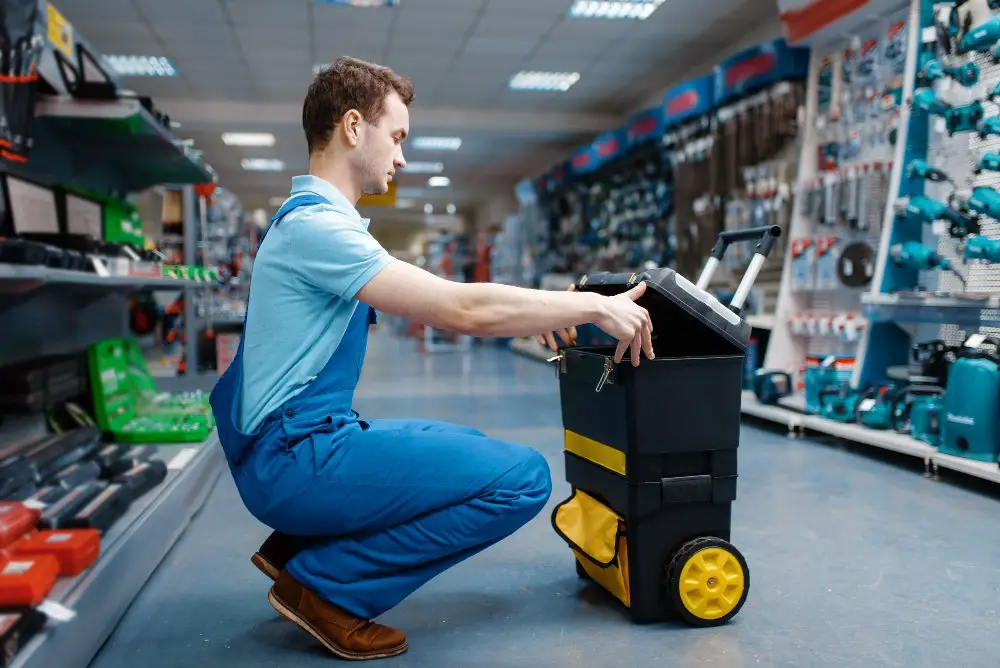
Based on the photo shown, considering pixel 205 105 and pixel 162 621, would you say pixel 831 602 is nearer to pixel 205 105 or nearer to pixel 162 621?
pixel 162 621

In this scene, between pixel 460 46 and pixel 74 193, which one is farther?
Result: pixel 460 46

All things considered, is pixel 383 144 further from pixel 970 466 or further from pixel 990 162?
pixel 990 162

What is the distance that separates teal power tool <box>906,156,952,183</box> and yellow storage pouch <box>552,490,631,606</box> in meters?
3.12

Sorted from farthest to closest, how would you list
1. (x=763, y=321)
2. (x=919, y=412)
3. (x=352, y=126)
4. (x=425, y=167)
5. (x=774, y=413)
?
(x=425, y=167), (x=763, y=321), (x=774, y=413), (x=919, y=412), (x=352, y=126)

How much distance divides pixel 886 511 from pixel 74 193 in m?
4.01

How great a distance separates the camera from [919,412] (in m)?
3.94

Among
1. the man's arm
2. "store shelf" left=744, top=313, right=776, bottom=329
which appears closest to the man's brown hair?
the man's arm

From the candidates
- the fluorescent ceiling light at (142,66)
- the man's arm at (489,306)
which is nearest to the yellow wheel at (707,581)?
the man's arm at (489,306)

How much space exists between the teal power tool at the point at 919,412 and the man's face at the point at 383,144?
10.3 feet

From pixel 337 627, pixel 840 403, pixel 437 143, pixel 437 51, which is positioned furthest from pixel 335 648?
pixel 437 143

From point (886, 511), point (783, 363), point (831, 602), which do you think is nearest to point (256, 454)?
point (831, 602)

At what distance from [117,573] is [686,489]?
4.93ft

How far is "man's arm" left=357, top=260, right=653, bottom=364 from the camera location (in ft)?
5.44

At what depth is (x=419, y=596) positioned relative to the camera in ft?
7.57
